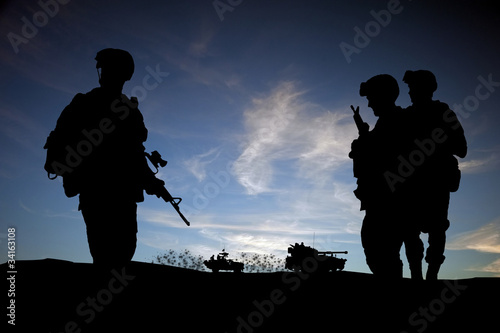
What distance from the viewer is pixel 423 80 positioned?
414cm

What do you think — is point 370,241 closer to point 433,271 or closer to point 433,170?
point 433,170

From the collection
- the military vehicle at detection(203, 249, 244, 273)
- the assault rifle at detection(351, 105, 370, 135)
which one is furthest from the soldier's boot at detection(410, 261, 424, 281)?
the military vehicle at detection(203, 249, 244, 273)

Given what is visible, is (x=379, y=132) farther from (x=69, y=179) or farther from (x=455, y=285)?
(x=69, y=179)

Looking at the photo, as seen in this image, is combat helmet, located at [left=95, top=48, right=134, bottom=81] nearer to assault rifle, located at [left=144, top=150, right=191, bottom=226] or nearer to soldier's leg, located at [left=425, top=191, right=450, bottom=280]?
assault rifle, located at [left=144, top=150, right=191, bottom=226]

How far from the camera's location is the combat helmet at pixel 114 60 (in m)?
2.82

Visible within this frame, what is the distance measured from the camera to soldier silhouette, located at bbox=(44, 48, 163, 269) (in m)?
2.60

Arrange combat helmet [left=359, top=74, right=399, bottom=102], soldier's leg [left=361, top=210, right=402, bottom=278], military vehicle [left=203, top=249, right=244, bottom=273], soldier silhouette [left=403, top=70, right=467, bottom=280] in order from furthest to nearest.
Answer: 1. military vehicle [left=203, top=249, right=244, bottom=273]
2. soldier silhouette [left=403, top=70, right=467, bottom=280]
3. combat helmet [left=359, top=74, right=399, bottom=102]
4. soldier's leg [left=361, top=210, right=402, bottom=278]

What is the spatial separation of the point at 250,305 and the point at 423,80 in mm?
3693

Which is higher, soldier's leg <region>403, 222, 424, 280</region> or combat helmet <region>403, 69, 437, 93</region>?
combat helmet <region>403, 69, 437, 93</region>

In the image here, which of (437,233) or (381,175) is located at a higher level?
(381,175)

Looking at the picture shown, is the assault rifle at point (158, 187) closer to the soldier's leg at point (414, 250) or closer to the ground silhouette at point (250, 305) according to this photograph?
the ground silhouette at point (250, 305)

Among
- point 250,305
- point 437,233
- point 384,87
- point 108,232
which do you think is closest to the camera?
point 108,232

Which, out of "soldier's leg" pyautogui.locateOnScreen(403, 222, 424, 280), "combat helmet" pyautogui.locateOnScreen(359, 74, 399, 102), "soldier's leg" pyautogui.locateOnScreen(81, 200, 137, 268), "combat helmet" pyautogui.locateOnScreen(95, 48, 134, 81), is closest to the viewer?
"soldier's leg" pyautogui.locateOnScreen(81, 200, 137, 268)

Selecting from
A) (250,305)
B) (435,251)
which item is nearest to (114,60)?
(250,305)
